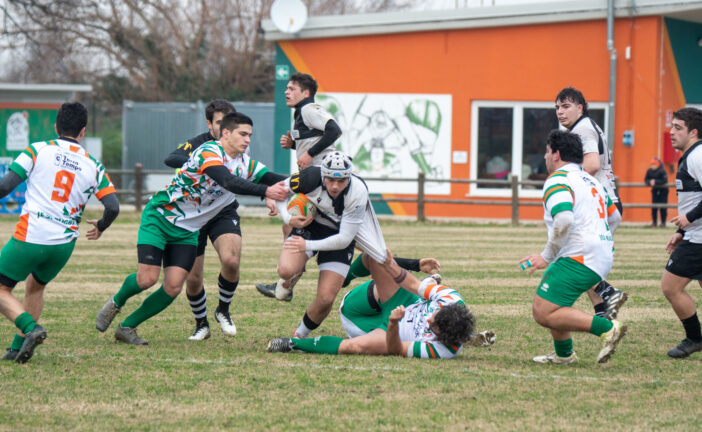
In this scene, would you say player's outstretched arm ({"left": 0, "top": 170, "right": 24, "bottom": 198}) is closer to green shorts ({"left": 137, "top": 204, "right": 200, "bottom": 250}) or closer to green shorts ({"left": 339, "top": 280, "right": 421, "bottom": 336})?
green shorts ({"left": 137, "top": 204, "right": 200, "bottom": 250})

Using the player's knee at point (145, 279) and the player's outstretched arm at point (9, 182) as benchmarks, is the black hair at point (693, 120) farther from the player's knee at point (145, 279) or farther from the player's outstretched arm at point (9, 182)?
the player's outstretched arm at point (9, 182)

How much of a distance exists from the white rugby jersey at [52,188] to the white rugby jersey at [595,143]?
417 centimetres

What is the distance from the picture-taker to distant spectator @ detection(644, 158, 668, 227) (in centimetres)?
2288

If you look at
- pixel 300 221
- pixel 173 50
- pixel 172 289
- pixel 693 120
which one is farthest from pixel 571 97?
pixel 173 50

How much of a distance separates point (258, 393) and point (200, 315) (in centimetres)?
251

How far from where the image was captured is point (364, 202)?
751 centimetres

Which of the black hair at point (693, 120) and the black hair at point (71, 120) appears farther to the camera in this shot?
the black hair at point (693, 120)

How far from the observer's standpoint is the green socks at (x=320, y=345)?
745 centimetres

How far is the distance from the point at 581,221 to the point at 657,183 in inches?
673

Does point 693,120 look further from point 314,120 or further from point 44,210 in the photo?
point 44,210

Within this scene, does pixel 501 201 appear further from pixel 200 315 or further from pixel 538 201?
pixel 200 315

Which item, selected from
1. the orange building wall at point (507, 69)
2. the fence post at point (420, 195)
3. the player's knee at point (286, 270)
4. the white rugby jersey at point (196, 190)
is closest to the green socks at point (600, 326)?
the player's knee at point (286, 270)

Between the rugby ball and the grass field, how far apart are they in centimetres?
113

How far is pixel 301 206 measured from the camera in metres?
7.68
